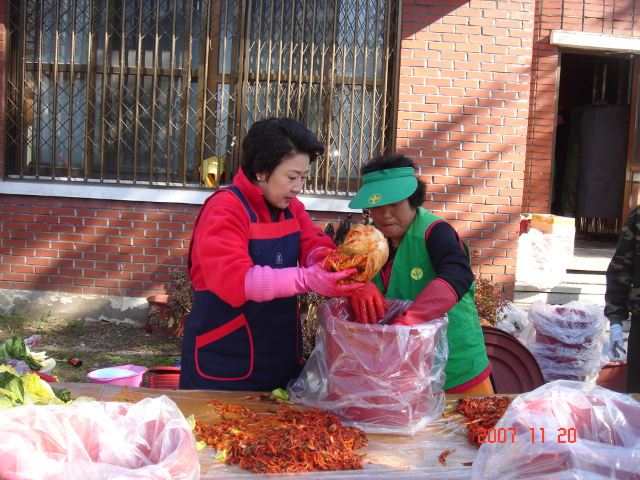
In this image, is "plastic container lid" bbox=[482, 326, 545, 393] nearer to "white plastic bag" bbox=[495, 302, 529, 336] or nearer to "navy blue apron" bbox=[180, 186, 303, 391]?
"navy blue apron" bbox=[180, 186, 303, 391]

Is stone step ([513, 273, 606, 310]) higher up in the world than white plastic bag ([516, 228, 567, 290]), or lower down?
lower down

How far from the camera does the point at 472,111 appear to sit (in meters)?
6.00

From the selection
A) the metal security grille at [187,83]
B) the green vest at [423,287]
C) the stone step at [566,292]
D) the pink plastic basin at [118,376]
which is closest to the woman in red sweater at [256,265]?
the green vest at [423,287]

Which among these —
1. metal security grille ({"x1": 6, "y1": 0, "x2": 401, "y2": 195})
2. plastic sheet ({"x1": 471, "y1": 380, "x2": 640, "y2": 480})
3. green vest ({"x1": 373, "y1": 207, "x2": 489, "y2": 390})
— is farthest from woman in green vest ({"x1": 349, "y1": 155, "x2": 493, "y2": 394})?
metal security grille ({"x1": 6, "y1": 0, "x2": 401, "y2": 195})

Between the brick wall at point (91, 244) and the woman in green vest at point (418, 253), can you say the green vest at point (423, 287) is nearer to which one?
the woman in green vest at point (418, 253)

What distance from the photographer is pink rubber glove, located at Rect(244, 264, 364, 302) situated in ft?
6.82

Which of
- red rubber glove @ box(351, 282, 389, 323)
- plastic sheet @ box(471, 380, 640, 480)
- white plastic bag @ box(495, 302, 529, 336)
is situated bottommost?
white plastic bag @ box(495, 302, 529, 336)

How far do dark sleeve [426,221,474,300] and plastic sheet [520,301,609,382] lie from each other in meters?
2.59

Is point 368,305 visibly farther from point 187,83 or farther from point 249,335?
point 187,83

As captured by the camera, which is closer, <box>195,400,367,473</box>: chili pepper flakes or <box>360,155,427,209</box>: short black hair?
<box>195,400,367,473</box>: chili pepper flakes

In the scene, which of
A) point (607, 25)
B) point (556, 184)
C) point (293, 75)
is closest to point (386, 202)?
point (293, 75)

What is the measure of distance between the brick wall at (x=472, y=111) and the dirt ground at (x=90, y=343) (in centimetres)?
305

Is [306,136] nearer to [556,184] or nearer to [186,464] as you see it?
[186,464]

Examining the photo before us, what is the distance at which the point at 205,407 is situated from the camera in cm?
222
